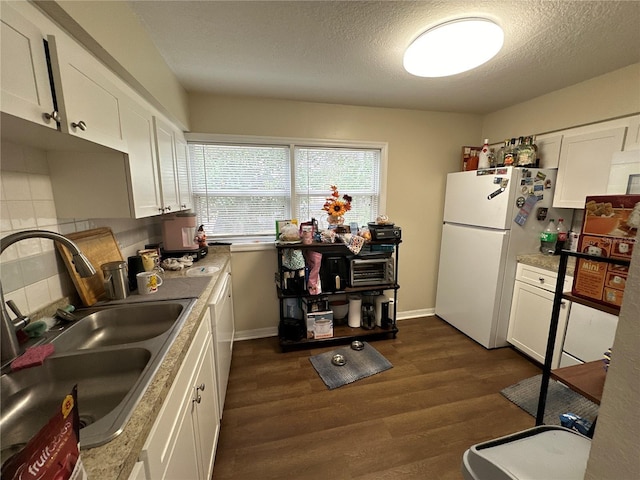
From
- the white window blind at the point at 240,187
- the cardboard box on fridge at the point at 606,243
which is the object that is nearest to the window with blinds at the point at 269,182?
the white window blind at the point at 240,187

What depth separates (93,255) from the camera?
1.38 m

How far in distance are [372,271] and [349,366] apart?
91 cm

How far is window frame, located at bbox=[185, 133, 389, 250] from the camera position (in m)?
2.42

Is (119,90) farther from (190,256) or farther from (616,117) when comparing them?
(616,117)

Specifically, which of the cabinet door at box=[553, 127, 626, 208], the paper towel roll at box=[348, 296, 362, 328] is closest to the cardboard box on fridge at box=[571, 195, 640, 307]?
the cabinet door at box=[553, 127, 626, 208]

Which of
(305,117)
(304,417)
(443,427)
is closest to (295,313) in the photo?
(304,417)

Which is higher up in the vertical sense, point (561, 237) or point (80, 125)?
point (80, 125)

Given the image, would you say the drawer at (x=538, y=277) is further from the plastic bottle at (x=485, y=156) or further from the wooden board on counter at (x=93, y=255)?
the wooden board on counter at (x=93, y=255)

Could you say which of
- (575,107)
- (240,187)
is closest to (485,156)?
(575,107)

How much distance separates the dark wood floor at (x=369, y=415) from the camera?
1436 mm

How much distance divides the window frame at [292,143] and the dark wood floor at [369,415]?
1.11 m

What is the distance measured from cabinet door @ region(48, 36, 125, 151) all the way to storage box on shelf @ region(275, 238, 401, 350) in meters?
1.44

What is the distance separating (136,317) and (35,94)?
971 millimetres

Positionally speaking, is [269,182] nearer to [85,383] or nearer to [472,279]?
[85,383]
